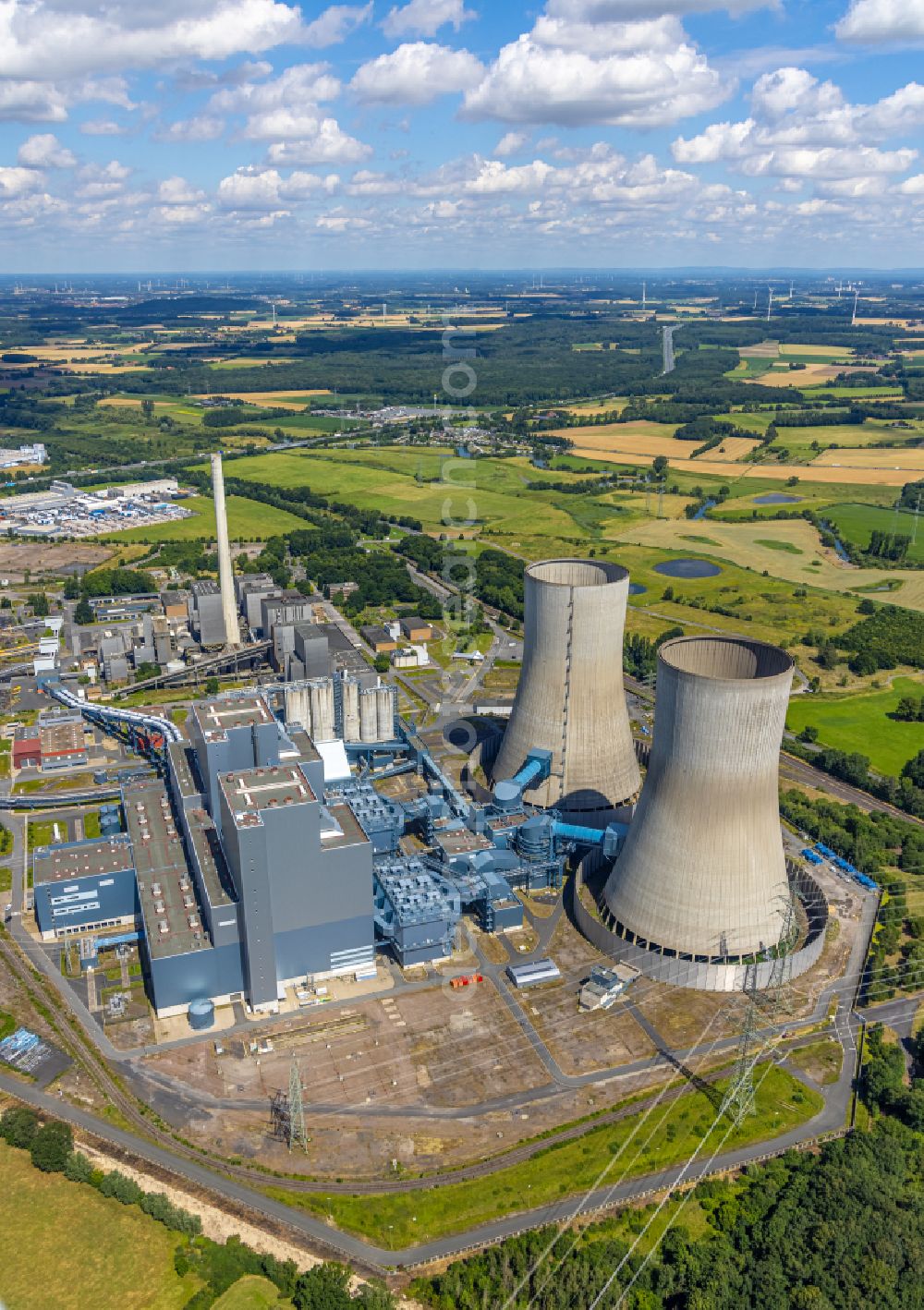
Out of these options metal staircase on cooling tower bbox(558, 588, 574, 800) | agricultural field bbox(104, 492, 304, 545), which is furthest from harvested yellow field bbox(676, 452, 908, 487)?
A: metal staircase on cooling tower bbox(558, 588, 574, 800)

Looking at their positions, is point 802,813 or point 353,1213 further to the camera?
point 802,813

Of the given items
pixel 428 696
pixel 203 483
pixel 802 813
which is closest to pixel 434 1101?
pixel 802 813

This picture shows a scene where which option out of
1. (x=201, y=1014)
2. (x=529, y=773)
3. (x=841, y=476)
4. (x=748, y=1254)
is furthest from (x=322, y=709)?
(x=841, y=476)

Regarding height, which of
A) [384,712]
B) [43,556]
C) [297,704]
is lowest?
[43,556]

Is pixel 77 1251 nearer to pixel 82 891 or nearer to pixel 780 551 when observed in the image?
pixel 82 891

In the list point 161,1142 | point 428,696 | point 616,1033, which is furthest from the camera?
point 428,696

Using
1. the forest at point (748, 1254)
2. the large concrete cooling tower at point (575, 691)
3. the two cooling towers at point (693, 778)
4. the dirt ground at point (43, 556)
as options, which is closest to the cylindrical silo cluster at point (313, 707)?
the large concrete cooling tower at point (575, 691)

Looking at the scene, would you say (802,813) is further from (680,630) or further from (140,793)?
(140,793)
